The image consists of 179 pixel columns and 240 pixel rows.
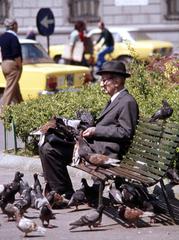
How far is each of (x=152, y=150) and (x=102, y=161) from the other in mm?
455

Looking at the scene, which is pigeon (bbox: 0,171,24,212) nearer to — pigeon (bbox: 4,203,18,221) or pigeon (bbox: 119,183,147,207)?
pigeon (bbox: 4,203,18,221)

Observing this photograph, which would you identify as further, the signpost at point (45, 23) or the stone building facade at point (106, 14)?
the stone building facade at point (106, 14)

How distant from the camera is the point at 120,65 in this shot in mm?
8305

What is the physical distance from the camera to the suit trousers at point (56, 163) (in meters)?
8.56

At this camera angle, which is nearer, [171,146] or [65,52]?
[171,146]

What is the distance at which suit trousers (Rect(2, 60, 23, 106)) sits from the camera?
53.0ft

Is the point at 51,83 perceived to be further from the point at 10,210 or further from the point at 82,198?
the point at 10,210

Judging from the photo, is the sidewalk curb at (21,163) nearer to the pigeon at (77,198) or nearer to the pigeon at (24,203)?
the pigeon at (77,198)

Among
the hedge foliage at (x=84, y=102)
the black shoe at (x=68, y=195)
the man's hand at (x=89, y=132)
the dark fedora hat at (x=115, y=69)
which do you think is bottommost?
the black shoe at (x=68, y=195)

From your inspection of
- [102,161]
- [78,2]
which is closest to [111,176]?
[102,161]

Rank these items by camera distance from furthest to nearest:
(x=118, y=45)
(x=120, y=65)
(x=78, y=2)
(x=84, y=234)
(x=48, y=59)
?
1. (x=78, y=2)
2. (x=118, y=45)
3. (x=48, y=59)
4. (x=120, y=65)
5. (x=84, y=234)

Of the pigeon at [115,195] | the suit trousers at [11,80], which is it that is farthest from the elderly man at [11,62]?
the pigeon at [115,195]

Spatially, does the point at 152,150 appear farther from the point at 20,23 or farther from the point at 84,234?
the point at 20,23

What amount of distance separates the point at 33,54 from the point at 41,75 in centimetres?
163
